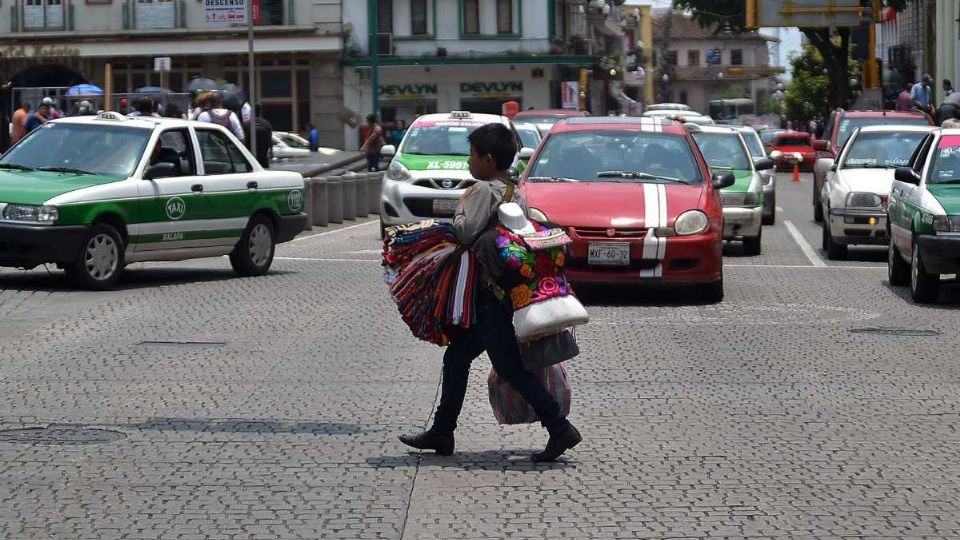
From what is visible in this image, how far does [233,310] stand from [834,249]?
27.9 feet

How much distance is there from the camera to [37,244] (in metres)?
14.6

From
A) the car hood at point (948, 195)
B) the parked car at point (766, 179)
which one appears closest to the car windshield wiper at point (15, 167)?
the car hood at point (948, 195)

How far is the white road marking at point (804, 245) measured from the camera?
19.6 m

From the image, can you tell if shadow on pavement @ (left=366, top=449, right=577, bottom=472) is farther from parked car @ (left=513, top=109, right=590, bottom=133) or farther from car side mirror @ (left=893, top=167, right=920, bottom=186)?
parked car @ (left=513, top=109, right=590, bottom=133)

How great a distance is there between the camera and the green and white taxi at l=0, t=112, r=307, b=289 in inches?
582

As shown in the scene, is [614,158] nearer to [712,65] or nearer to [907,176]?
[907,176]

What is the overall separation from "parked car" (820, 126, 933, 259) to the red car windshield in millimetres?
4297

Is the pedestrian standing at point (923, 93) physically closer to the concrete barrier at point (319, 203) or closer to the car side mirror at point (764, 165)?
the concrete barrier at point (319, 203)

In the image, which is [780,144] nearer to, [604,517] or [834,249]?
[834,249]

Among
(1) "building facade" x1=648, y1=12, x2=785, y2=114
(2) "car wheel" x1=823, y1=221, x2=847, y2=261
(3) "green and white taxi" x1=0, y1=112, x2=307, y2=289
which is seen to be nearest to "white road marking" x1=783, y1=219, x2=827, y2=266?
(2) "car wheel" x1=823, y1=221, x2=847, y2=261

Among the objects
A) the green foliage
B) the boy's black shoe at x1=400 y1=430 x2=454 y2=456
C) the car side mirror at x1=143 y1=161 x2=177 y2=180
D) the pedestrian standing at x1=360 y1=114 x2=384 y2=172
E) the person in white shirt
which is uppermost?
the green foliage

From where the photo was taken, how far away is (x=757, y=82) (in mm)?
167625

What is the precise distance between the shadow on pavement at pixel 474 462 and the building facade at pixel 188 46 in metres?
55.1

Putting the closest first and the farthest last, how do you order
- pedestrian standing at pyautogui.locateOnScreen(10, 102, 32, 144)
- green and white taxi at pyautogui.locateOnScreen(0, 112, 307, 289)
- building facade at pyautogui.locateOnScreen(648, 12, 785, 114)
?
green and white taxi at pyautogui.locateOnScreen(0, 112, 307, 289), pedestrian standing at pyautogui.locateOnScreen(10, 102, 32, 144), building facade at pyautogui.locateOnScreen(648, 12, 785, 114)
